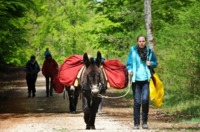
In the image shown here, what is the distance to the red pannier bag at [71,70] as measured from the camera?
41.2 feet

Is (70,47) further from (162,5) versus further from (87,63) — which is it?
(87,63)

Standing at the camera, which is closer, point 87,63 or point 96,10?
point 87,63

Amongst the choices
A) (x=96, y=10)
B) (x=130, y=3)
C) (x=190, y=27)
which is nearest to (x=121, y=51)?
(x=96, y=10)

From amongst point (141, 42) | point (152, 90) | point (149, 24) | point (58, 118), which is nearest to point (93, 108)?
point (152, 90)

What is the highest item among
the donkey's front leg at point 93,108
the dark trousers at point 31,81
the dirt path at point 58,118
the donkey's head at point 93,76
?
the donkey's head at point 93,76

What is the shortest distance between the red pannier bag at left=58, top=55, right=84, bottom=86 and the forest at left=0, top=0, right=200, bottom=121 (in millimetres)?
4371

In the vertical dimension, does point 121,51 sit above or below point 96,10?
below

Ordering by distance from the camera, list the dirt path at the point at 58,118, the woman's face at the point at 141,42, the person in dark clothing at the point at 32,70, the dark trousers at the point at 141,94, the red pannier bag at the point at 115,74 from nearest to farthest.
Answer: the woman's face at the point at 141,42, the dark trousers at the point at 141,94, the red pannier bag at the point at 115,74, the dirt path at the point at 58,118, the person in dark clothing at the point at 32,70

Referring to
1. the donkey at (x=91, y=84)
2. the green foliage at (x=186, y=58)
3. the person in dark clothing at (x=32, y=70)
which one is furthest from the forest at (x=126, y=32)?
the donkey at (x=91, y=84)

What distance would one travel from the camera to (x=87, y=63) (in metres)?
11.9

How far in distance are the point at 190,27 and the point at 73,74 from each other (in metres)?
5.22

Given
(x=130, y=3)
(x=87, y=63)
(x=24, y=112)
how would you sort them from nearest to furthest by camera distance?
(x=87, y=63) → (x=24, y=112) → (x=130, y=3)

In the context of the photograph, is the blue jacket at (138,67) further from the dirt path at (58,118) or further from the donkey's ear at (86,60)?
the dirt path at (58,118)

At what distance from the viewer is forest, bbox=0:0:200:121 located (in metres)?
16.2
